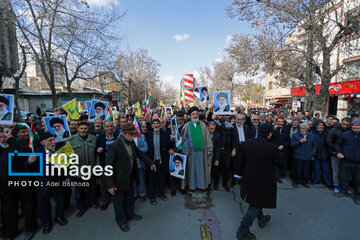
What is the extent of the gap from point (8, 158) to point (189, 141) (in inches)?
128

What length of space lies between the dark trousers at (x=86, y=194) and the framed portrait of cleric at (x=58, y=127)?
1.00 meters

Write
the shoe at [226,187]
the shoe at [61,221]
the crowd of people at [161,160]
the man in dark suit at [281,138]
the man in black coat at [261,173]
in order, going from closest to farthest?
the man in black coat at [261,173] → the crowd of people at [161,160] → the shoe at [61,221] → the shoe at [226,187] → the man in dark suit at [281,138]

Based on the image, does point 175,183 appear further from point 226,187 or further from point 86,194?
point 86,194

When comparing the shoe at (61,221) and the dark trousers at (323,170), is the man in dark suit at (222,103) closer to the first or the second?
the dark trousers at (323,170)

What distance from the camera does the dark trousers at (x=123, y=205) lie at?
10.4ft

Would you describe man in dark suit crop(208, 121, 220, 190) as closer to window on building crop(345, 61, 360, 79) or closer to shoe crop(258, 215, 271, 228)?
shoe crop(258, 215, 271, 228)

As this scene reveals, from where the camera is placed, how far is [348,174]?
423 centimetres

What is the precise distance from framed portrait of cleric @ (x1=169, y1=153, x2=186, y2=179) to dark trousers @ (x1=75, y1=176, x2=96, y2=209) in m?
1.70

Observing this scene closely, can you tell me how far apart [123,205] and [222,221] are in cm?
184

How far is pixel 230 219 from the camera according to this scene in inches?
136

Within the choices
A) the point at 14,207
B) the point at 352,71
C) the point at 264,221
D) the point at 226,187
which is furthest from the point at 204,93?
the point at 352,71

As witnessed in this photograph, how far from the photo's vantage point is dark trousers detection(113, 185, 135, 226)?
3178mm

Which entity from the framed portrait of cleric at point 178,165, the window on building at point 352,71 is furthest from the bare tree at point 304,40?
the framed portrait of cleric at point 178,165

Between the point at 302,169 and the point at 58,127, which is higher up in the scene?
the point at 58,127
